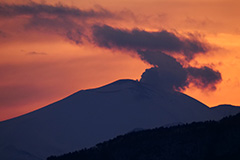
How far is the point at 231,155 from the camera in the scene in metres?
80.6

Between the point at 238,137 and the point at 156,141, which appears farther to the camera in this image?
the point at 156,141

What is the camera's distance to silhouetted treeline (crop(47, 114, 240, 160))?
83.7m

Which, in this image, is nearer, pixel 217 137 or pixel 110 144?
pixel 217 137

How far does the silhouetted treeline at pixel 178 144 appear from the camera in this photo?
8369cm

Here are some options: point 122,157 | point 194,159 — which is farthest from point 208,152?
point 122,157

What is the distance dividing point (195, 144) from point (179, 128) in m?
3.53

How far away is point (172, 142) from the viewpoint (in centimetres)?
8694

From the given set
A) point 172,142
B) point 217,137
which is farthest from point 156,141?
point 217,137

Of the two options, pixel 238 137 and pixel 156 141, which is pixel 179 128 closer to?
pixel 156 141

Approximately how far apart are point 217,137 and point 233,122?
272 centimetres

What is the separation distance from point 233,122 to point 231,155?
5.38 metres

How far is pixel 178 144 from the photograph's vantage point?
86.5 metres

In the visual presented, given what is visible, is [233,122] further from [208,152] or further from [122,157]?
[122,157]

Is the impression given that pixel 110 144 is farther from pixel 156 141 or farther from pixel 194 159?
pixel 194 159
